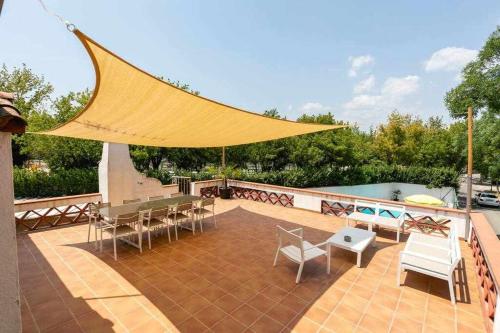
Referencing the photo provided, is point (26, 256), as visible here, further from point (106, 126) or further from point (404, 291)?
point (404, 291)

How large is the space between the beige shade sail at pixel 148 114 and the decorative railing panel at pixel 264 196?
3.72 metres

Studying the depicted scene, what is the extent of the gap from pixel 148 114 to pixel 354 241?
4.41 metres

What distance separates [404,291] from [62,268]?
5571mm

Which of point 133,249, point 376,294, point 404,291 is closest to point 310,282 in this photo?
point 376,294

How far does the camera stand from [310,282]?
150 inches

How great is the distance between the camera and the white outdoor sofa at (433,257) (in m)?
3.39

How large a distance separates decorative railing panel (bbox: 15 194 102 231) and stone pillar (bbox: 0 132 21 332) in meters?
5.54

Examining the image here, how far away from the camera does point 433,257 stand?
358 centimetres

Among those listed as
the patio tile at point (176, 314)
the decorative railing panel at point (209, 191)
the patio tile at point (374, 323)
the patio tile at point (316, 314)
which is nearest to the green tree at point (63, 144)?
the decorative railing panel at point (209, 191)

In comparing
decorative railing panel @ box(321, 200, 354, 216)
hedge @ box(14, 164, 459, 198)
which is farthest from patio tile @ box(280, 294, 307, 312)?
hedge @ box(14, 164, 459, 198)

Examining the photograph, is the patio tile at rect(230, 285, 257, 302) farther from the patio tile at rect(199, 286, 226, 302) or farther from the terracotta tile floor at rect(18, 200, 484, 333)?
the patio tile at rect(199, 286, 226, 302)

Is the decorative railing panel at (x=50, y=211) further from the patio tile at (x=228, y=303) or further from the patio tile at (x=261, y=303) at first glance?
the patio tile at (x=261, y=303)

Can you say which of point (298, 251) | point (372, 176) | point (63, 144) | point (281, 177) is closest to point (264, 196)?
point (298, 251)

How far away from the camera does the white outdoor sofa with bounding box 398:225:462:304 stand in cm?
339
